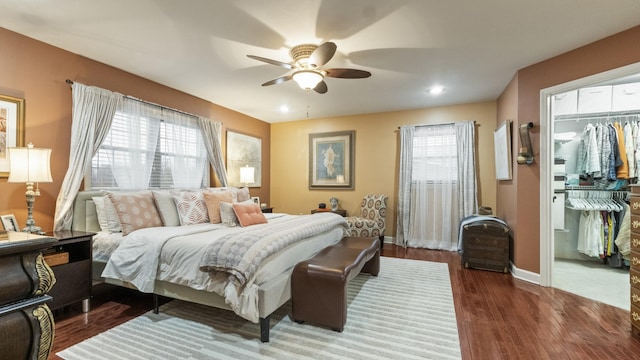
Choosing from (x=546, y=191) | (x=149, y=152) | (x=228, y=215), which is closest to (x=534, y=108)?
(x=546, y=191)

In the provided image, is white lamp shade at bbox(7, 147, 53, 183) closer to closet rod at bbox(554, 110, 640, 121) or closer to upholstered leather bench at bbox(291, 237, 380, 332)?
upholstered leather bench at bbox(291, 237, 380, 332)

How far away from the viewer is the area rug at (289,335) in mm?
2010

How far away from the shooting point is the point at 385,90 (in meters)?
4.35

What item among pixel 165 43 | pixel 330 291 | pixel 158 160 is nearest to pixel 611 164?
pixel 330 291

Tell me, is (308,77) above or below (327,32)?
below

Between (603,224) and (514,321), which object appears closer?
(514,321)

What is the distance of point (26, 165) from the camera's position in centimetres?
236

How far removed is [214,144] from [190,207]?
1693mm

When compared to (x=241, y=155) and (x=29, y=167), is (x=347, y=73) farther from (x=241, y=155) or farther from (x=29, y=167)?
(x=241, y=155)

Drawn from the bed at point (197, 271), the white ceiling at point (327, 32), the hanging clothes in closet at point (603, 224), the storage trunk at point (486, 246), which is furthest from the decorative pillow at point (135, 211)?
the hanging clothes in closet at point (603, 224)

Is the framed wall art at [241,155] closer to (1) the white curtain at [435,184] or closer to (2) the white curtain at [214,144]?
(2) the white curtain at [214,144]

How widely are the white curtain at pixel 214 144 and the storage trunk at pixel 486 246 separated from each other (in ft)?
12.9

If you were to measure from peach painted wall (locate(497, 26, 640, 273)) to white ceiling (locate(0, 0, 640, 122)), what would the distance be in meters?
0.14

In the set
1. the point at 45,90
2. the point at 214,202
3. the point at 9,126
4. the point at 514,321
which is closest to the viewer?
the point at 514,321
